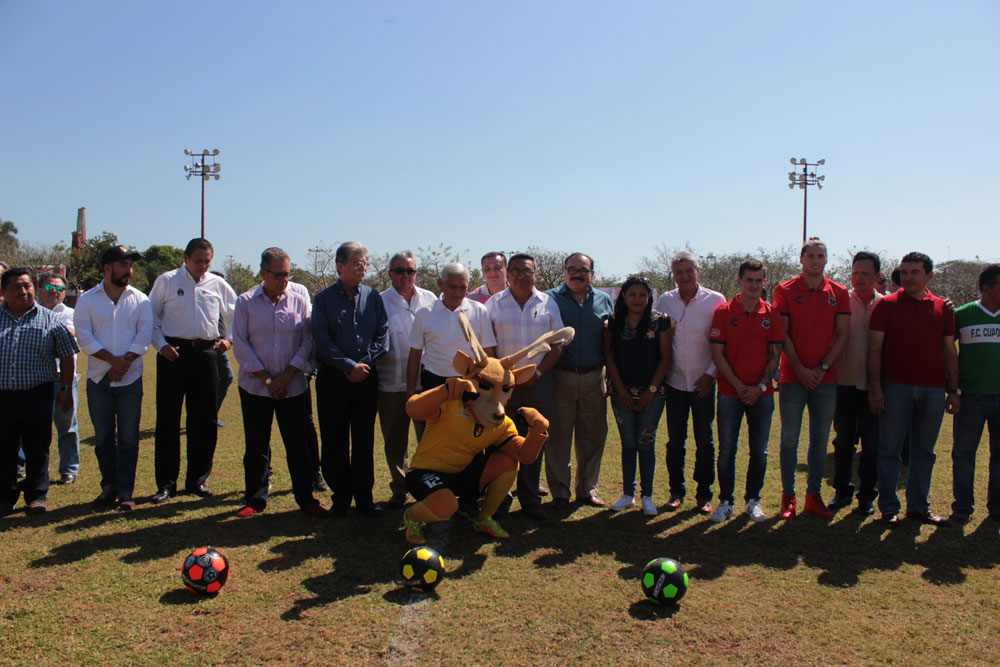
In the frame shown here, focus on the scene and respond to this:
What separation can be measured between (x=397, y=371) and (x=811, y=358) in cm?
368

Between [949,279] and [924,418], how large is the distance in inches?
1726

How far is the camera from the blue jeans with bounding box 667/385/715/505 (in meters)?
6.14

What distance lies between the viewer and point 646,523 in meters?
5.88

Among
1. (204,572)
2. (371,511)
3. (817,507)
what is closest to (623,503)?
(817,507)

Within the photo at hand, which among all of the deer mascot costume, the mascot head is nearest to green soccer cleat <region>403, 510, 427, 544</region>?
the deer mascot costume

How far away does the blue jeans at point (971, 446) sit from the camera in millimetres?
6062

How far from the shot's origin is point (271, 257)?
594cm

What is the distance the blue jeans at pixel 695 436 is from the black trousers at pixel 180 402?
14.1ft

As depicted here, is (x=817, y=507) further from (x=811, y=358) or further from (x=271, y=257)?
(x=271, y=257)

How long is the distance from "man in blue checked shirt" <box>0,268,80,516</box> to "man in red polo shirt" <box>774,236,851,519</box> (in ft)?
20.8

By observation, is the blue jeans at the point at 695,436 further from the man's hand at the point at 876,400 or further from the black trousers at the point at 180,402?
the black trousers at the point at 180,402

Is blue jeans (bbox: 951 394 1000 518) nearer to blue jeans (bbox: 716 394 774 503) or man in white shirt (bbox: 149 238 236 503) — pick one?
blue jeans (bbox: 716 394 774 503)

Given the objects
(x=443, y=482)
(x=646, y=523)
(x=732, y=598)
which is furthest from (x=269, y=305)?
(x=732, y=598)

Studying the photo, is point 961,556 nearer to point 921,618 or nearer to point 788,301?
point 921,618
